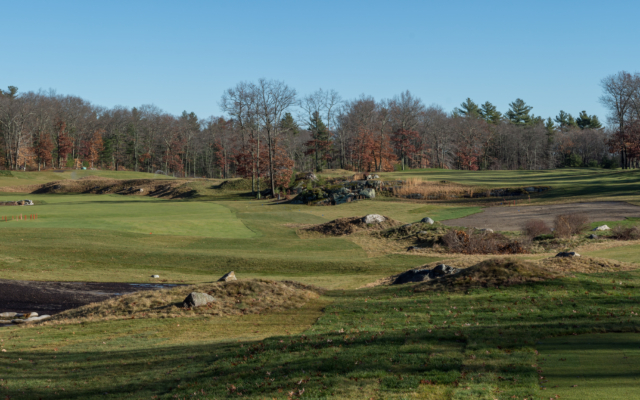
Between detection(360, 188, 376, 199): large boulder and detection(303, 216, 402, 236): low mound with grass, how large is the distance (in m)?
19.0

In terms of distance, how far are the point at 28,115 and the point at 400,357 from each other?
363 feet

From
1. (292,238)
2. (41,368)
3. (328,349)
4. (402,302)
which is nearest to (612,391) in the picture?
(328,349)

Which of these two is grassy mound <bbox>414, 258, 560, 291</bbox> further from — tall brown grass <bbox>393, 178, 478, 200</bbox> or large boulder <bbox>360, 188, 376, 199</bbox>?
tall brown grass <bbox>393, 178, 478, 200</bbox>

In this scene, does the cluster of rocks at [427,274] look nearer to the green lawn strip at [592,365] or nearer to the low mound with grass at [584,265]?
the low mound with grass at [584,265]

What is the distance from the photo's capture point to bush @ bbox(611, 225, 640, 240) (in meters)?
25.2

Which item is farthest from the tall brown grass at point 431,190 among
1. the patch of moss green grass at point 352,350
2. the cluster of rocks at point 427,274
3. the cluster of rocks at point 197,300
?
the cluster of rocks at point 197,300

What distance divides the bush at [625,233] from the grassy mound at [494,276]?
1384cm

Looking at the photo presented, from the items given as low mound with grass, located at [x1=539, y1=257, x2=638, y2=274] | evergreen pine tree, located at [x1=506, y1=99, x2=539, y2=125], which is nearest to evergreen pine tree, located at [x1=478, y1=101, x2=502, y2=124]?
evergreen pine tree, located at [x1=506, y1=99, x2=539, y2=125]

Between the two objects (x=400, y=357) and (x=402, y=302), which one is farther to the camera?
(x=402, y=302)

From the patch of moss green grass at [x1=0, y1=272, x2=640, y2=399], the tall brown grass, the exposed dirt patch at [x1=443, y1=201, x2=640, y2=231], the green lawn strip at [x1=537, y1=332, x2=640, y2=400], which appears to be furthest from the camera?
the tall brown grass

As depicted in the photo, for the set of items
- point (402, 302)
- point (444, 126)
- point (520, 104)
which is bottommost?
point (402, 302)

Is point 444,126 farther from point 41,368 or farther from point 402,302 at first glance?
point 41,368

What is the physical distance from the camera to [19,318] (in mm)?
15117

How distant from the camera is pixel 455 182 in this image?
57719 mm
